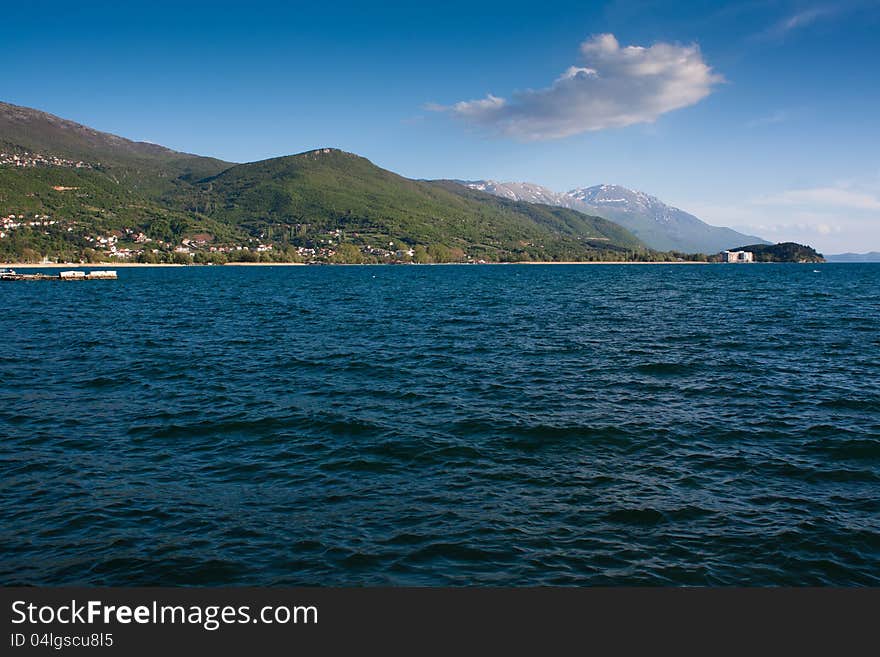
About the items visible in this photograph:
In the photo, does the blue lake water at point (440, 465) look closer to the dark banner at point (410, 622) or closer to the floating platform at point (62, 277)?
the dark banner at point (410, 622)

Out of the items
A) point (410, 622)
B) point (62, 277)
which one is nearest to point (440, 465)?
point (410, 622)

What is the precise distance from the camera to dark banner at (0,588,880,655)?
31.3 ft

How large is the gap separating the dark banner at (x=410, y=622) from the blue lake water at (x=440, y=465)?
2048 millimetres

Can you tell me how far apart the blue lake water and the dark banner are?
80.6 inches

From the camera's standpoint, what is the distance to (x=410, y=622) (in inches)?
398

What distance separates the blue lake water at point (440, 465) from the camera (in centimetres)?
1388

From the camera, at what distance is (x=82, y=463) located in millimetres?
20359

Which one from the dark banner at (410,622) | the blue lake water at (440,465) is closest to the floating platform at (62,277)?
the blue lake water at (440,465)

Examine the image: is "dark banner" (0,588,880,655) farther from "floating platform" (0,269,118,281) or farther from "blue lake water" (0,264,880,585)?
"floating platform" (0,269,118,281)

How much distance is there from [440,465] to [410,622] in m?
10.3

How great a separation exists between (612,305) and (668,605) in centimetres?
7883

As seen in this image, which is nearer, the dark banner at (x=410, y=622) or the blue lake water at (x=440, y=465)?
the dark banner at (x=410, y=622)

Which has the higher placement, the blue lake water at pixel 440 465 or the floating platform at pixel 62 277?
the floating platform at pixel 62 277

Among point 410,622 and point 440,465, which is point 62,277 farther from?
point 410,622
